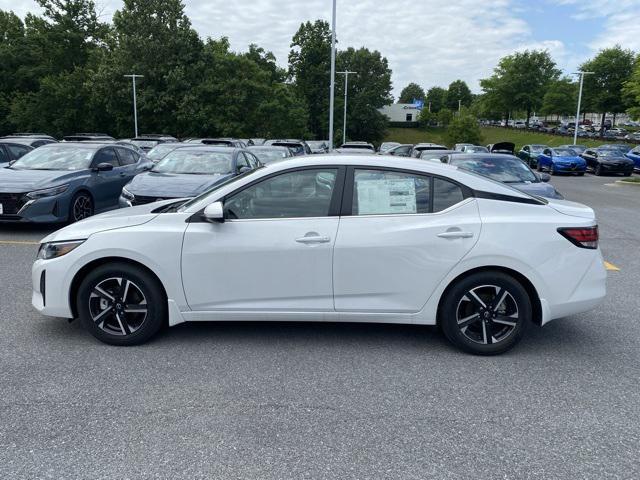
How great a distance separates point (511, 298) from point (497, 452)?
4.82 feet

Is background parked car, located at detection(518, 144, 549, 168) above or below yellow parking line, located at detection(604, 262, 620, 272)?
above

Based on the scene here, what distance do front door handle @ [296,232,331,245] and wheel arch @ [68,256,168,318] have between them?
3.88 feet

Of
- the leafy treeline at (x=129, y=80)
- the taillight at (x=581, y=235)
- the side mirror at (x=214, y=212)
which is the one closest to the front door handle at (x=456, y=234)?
the taillight at (x=581, y=235)

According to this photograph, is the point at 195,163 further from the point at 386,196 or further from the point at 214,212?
the point at 386,196

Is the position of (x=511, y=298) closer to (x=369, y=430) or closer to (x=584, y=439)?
(x=584, y=439)

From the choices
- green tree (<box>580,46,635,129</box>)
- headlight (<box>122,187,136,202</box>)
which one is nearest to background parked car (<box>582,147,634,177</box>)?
headlight (<box>122,187,136,202</box>)

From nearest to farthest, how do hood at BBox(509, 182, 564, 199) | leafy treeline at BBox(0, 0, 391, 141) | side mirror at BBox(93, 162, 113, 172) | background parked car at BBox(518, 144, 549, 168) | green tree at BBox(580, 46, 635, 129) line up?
hood at BBox(509, 182, 564, 199)
side mirror at BBox(93, 162, 113, 172)
background parked car at BBox(518, 144, 549, 168)
leafy treeline at BBox(0, 0, 391, 141)
green tree at BBox(580, 46, 635, 129)

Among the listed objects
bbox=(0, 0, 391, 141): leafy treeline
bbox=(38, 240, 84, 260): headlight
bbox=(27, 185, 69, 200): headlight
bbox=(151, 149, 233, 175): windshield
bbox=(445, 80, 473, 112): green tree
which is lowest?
bbox=(27, 185, 69, 200): headlight

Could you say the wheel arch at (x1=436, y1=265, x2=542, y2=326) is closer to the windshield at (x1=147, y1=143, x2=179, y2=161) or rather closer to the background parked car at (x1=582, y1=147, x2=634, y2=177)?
the windshield at (x1=147, y1=143, x2=179, y2=161)

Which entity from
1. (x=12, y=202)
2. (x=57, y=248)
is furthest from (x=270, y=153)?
(x=57, y=248)

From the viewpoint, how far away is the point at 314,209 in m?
4.15

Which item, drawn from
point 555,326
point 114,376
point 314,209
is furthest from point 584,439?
point 114,376

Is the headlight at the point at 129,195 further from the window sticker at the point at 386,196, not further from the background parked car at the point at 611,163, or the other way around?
the background parked car at the point at 611,163

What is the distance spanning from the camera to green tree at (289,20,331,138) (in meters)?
68.8
